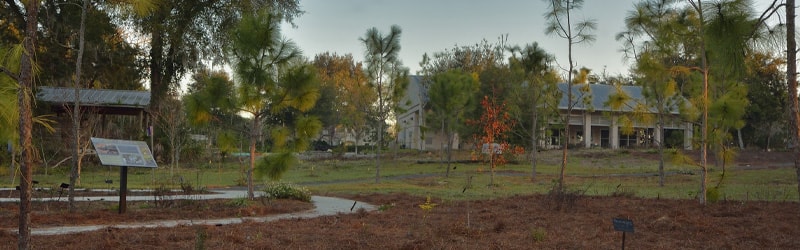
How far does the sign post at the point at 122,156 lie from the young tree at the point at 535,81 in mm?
10270

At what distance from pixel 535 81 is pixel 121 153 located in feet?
53.4

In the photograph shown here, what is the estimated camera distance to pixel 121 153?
1141cm

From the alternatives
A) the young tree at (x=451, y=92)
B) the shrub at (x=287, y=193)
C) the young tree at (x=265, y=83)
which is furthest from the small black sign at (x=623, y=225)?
the young tree at (x=451, y=92)

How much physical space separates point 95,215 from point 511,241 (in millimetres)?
6910

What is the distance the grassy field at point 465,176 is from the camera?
2030 centimetres

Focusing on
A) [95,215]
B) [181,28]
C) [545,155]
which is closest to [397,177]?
[181,28]

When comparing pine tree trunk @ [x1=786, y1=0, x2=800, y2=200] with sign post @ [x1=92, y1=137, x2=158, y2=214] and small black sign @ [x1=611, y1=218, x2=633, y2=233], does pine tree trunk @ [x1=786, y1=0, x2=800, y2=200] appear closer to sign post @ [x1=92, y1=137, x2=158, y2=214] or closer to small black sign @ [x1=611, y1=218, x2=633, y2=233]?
small black sign @ [x1=611, y1=218, x2=633, y2=233]

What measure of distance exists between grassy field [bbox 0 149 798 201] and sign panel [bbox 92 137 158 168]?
7.29 metres

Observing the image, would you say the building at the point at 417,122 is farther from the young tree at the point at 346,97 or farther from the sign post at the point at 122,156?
the sign post at the point at 122,156

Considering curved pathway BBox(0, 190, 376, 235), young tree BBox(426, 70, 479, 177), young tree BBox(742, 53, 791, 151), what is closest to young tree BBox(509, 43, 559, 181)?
young tree BBox(426, 70, 479, 177)

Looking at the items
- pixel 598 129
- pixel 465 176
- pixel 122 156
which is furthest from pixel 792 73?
pixel 598 129

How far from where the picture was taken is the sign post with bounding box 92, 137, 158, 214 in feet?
36.2

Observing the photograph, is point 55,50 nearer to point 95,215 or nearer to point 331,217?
point 95,215

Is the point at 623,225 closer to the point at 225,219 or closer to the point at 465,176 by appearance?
the point at 225,219
